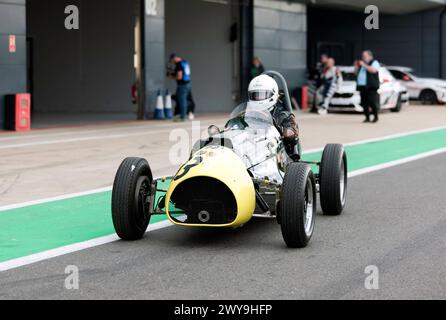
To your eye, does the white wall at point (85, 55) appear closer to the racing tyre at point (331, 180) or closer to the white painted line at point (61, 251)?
the racing tyre at point (331, 180)

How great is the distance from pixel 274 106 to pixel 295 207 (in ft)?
6.68

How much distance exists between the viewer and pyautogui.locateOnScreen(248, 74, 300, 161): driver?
28.8ft

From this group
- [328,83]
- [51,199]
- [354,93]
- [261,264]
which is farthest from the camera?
[354,93]

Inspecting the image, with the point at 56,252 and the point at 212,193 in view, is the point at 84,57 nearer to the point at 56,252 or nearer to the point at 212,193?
the point at 56,252

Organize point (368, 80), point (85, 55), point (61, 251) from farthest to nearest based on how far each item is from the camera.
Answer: point (85, 55)
point (368, 80)
point (61, 251)

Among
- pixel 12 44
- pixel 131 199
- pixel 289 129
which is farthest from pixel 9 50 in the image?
pixel 131 199

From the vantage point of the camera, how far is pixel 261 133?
27.1ft

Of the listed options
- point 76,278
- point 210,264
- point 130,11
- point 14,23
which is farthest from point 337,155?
point 130,11

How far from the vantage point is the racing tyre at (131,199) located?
741cm

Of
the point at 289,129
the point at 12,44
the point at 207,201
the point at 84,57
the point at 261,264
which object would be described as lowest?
the point at 261,264

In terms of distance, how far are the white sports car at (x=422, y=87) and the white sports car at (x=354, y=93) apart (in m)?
4.96

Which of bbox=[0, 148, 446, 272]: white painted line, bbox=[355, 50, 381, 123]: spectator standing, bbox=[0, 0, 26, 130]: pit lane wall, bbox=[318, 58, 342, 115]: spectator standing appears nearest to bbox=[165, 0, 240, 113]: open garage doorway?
bbox=[318, 58, 342, 115]: spectator standing

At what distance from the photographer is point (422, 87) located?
106 feet

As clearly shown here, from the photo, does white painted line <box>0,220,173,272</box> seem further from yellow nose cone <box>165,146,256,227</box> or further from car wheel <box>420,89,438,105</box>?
car wheel <box>420,89,438,105</box>
